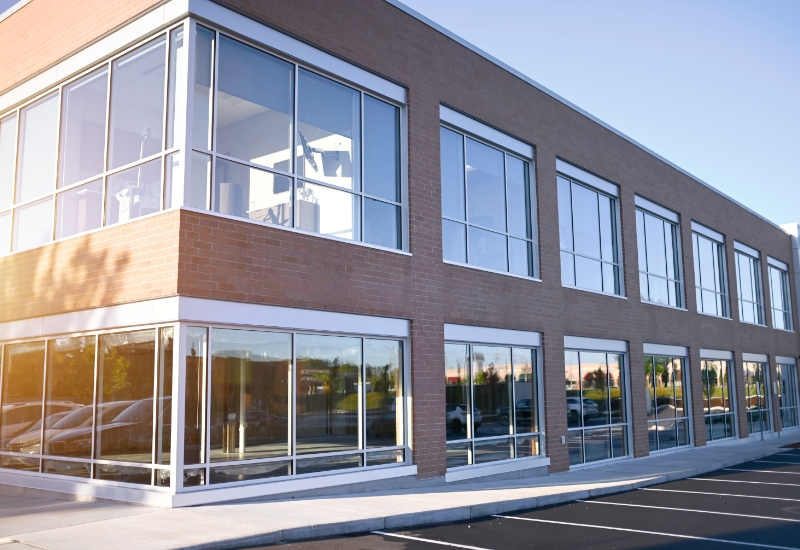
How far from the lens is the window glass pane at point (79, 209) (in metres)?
12.2

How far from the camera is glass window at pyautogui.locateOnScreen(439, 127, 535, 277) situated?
15633mm

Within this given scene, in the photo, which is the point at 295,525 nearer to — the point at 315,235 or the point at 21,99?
the point at 315,235

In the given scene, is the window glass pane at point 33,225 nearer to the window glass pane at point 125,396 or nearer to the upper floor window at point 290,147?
the window glass pane at point 125,396

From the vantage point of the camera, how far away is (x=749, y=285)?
101ft

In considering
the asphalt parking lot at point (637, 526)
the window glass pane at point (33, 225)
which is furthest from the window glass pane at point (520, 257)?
the window glass pane at point (33, 225)

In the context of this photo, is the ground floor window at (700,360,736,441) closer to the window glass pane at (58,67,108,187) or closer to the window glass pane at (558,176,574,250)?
the window glass pane at (558,176,574,250)

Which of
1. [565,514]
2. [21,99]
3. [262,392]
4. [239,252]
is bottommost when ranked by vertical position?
[565,514]

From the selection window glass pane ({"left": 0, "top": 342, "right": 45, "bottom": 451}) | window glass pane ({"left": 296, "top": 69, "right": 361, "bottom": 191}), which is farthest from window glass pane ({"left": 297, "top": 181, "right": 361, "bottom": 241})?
window glass pane ({"left": 0, "top": 342, "right": 45, "bottom": 451})

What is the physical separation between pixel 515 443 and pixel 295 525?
8064mm

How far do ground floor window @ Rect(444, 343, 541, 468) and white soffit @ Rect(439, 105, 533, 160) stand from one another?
15.2 ft

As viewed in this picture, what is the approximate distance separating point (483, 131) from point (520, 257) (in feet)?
9.99

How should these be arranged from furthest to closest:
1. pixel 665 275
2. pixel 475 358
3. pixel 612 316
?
pixel 665 275, pixel 612 316, pixel 475 358

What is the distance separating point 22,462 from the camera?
12.8 metres

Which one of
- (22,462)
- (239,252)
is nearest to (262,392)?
(239,252)
